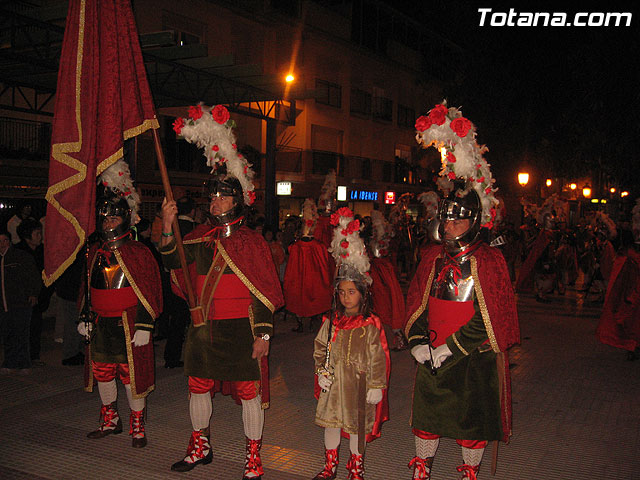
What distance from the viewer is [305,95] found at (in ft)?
44.9

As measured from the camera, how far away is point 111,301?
16.6 ft

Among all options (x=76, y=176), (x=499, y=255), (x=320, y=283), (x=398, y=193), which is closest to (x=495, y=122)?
(x=320, y=283)

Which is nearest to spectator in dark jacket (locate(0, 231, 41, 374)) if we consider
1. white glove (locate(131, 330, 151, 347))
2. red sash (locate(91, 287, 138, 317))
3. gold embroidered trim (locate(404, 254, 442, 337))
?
red sash (locate(91, 287, 138, 317))

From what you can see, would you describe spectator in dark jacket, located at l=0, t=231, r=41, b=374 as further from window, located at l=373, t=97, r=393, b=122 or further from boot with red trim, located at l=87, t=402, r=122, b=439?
window, located at l=373, t=97, r=393, b=122

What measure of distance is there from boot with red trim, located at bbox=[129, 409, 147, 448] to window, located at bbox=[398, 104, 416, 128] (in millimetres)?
33209

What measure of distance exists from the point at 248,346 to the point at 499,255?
198 centimetres

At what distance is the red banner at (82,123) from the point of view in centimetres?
343

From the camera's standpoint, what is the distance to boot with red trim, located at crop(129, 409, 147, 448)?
5.01 m

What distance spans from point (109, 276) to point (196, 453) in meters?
1.67

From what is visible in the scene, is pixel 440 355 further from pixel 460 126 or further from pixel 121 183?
pixel 121 183

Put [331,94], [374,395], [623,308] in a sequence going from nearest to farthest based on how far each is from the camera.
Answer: [374,395] → [623,308] → [331,94]

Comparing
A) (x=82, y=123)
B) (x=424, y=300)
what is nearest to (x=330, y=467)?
(x=424, y=300)

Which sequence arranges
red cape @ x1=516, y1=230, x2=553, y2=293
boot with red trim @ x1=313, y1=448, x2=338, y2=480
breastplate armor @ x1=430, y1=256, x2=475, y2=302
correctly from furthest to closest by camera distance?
red cape @ x1=516, y1=230, x2=553, y2=293 < boot with red trim @ x1=313, y1=448, x2=338, y2=480 < breastplate armor @ x1=430, y1=256, x2=475, y2=302

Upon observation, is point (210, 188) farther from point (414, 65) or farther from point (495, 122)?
point (414, 65)
